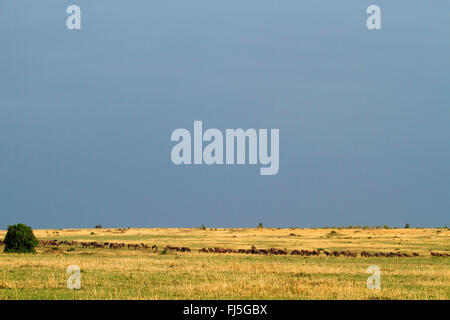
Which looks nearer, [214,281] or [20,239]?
[214,281]

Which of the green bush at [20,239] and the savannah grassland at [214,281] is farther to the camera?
the green bush at [20,239]

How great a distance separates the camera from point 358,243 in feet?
238

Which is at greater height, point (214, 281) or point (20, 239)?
point (214, 281)

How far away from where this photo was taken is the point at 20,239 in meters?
53.5

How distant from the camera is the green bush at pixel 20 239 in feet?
175

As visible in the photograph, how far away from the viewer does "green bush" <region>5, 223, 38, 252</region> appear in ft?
175

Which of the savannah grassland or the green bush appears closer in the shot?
the savannah grassland
